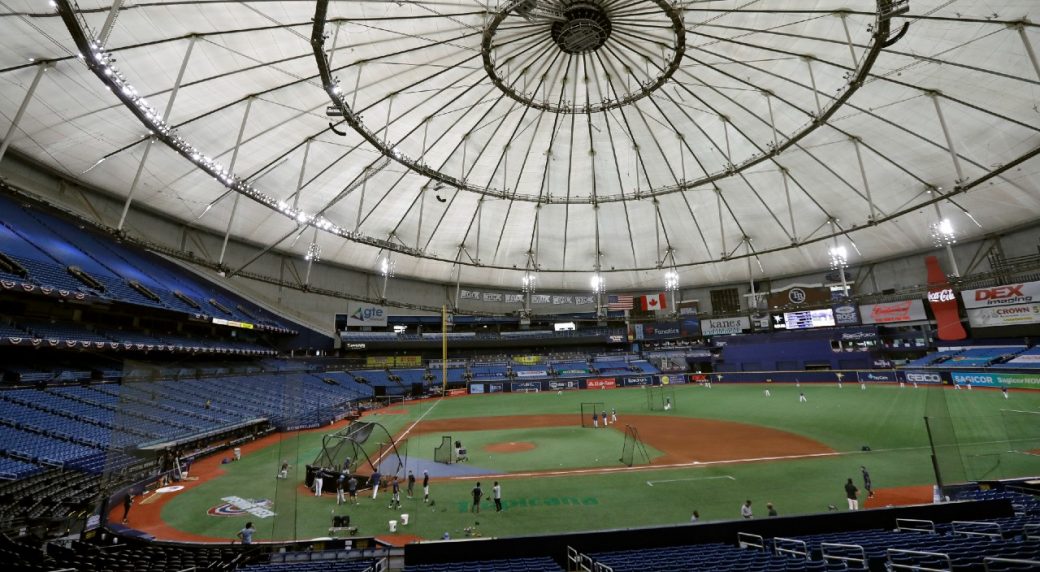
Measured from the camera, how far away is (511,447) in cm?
3078

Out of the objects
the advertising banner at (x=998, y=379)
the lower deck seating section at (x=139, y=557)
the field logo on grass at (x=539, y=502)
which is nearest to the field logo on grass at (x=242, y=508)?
the lower deck seating section at (x=139, y=557)

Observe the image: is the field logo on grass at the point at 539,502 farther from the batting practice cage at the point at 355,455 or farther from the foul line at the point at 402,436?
the foul line at the point at 402,436

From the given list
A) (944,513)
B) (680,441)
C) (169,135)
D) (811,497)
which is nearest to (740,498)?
(811,497)

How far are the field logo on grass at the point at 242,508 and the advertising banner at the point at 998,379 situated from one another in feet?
206

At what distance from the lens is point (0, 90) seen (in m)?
25.5

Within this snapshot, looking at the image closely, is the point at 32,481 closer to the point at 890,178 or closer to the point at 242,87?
the point at 242,87

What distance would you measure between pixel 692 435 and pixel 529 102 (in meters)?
28.0

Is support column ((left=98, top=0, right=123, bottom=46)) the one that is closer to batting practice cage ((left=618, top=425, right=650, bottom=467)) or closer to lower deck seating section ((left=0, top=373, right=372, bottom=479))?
lower deck seating section ((left=0, top=373, right=372, bottom=479))

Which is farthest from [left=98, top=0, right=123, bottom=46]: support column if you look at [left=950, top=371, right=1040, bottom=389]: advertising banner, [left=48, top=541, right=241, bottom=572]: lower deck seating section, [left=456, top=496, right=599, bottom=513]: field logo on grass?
[left=950, top=371, right=1040, bottom=389]: advertising banner

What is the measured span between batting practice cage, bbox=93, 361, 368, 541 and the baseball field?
190 mm

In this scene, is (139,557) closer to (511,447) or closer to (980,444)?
(511,447)

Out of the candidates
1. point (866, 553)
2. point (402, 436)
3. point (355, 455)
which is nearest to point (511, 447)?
point (402, 436)

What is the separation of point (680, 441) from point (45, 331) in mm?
45578

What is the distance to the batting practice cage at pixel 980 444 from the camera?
16938 mm
